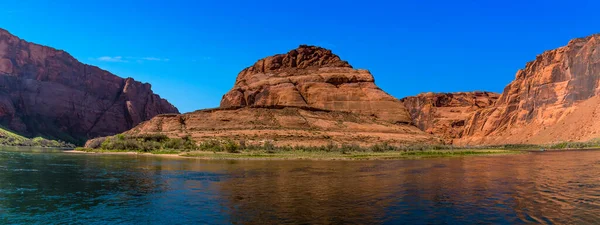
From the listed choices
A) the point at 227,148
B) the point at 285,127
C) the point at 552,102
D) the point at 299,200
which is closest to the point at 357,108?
the point at 285,127

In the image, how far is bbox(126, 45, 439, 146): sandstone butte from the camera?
8562 cm

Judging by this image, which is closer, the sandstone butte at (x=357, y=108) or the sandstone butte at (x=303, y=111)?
the sandstone butte at (x=303, y=111)

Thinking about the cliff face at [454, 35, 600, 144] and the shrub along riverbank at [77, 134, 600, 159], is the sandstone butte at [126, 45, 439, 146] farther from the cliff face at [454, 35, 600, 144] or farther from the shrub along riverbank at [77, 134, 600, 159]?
the cliff face at [454, 35, 600, 144]

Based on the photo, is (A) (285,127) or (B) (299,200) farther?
(A) (285,127)

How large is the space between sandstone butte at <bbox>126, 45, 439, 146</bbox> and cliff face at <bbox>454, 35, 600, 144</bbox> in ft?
187

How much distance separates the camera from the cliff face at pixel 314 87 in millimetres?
116938


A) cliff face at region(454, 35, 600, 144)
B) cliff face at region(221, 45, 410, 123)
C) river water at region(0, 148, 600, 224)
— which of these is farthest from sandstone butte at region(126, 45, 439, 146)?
cliff face at region(454, 35, 600, 144)

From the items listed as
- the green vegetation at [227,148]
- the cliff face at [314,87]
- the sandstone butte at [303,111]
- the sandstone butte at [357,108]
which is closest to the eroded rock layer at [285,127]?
the sandstone butte at [303,111]

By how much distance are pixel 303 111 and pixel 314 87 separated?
24.0m

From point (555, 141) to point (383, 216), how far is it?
136 metres

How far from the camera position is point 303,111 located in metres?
102

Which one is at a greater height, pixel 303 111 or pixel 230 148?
pixel 303 111

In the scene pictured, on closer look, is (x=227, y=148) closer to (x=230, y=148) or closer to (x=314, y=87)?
A: (x=230, y=148)

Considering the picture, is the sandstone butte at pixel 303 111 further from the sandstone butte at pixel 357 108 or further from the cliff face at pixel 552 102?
the cliff face at pixel 552 102
